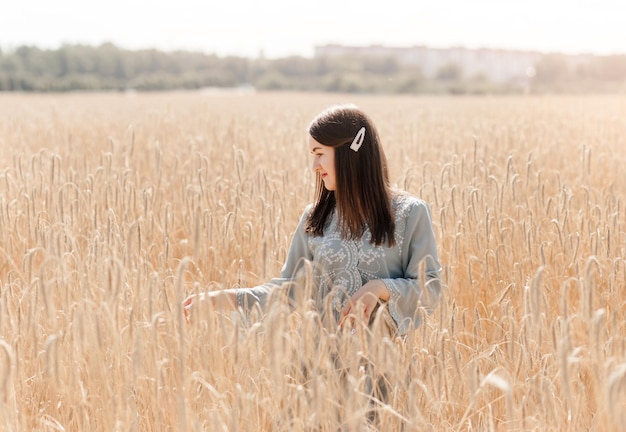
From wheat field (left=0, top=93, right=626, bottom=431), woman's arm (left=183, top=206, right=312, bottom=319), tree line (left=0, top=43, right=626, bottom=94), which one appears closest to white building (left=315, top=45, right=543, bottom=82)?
tree line (left=0, top=43, right=626, bottom=94)

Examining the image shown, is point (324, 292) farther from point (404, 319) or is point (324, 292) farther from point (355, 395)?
point (355, 395)

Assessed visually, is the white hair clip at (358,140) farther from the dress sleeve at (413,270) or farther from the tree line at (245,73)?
the tree line at (245,73)

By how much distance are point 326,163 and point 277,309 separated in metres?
0.85

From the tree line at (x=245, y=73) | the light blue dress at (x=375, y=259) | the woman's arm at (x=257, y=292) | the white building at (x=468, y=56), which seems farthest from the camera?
the white building at (x=468, y=56)

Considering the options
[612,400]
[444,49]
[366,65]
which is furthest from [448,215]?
[444,49]

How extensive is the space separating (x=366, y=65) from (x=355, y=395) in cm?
6392

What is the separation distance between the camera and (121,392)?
6.20 ft

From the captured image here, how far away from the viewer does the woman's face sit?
2.23 metres

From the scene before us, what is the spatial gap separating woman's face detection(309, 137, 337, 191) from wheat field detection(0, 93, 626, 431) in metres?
0.38

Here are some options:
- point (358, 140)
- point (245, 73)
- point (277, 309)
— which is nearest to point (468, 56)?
point (245, 73)

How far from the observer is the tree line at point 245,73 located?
44188 mm

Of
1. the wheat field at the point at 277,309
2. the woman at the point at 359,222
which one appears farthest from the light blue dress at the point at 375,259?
the wheat field at the point at 277,309

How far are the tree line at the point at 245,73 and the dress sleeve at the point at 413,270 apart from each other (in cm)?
3964

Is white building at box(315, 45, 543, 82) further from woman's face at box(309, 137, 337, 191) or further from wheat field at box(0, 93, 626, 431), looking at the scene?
woman's face at box(309, 137, 337, 191)
